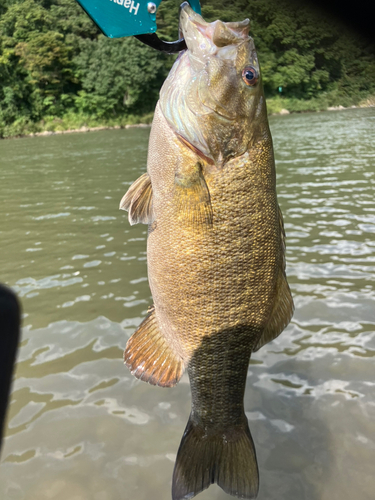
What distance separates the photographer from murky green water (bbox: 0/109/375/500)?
121 inches

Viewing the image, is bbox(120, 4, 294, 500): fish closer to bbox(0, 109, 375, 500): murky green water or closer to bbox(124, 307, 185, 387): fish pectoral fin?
bbox(124, 307, 185, 387): fish pectoral fin

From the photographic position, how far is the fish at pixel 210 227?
1648 millimetres

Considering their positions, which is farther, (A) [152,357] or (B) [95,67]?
(B) [95,67]

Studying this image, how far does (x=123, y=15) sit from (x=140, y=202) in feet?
2.42

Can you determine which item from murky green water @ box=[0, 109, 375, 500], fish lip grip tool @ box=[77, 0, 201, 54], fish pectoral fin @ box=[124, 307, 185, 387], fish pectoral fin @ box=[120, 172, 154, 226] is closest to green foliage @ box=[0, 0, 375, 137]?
murky green water @ box=[0, 109, 375, 500]

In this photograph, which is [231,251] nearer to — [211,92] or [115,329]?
[211,92]

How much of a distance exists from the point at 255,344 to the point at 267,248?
478 millimetres

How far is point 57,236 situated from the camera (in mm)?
8070

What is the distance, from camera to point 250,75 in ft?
5.65

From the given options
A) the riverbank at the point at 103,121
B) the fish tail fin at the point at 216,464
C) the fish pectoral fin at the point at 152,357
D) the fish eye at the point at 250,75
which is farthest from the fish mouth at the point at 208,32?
the riverbank at the point at 103,121

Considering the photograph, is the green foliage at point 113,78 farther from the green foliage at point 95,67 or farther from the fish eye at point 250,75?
the fish eye at point 250,75

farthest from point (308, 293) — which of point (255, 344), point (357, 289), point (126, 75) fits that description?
point (126, 75)

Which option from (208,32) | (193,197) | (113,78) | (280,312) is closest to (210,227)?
(193,197)

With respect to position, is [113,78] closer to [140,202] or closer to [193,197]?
[140,202]
